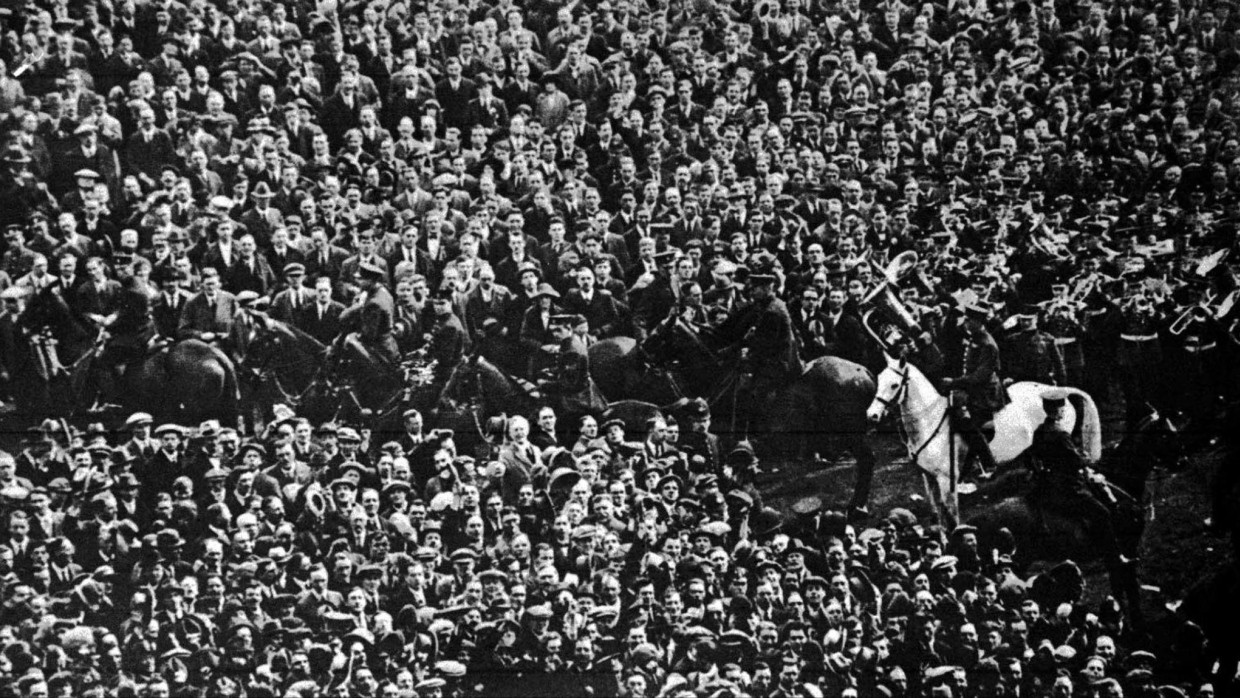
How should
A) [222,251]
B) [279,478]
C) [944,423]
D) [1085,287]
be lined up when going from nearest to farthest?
[279,478] → [222,251] → [944,423] → [1085,287]

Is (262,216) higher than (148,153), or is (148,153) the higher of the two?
(148,153)

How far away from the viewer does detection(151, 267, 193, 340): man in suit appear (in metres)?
6.34

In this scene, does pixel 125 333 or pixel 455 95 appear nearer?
pixel 125 333

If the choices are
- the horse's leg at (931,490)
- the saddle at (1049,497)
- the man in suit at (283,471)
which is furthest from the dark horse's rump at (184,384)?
the saddle at (1049,497)

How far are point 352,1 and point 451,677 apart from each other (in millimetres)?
3359

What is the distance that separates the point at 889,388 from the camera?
21.3 ft

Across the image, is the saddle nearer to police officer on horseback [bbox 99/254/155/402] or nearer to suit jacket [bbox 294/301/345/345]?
suit jacket [bbox 294/301/345/345]

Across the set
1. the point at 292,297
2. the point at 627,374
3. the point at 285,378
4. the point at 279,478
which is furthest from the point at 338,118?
the point at 627,374

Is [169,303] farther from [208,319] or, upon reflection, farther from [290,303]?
[290,303]

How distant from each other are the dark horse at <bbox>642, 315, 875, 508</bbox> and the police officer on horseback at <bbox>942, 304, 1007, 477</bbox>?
1.49ft

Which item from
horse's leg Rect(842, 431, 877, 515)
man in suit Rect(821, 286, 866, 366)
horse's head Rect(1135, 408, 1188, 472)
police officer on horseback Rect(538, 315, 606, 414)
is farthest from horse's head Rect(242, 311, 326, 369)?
horse's head Rect(1135, 408, 1188, 472)

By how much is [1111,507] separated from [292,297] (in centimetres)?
414

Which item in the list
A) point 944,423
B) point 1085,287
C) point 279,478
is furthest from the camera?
point 1085,287

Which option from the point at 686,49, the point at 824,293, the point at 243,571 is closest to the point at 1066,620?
the point at 824,293
